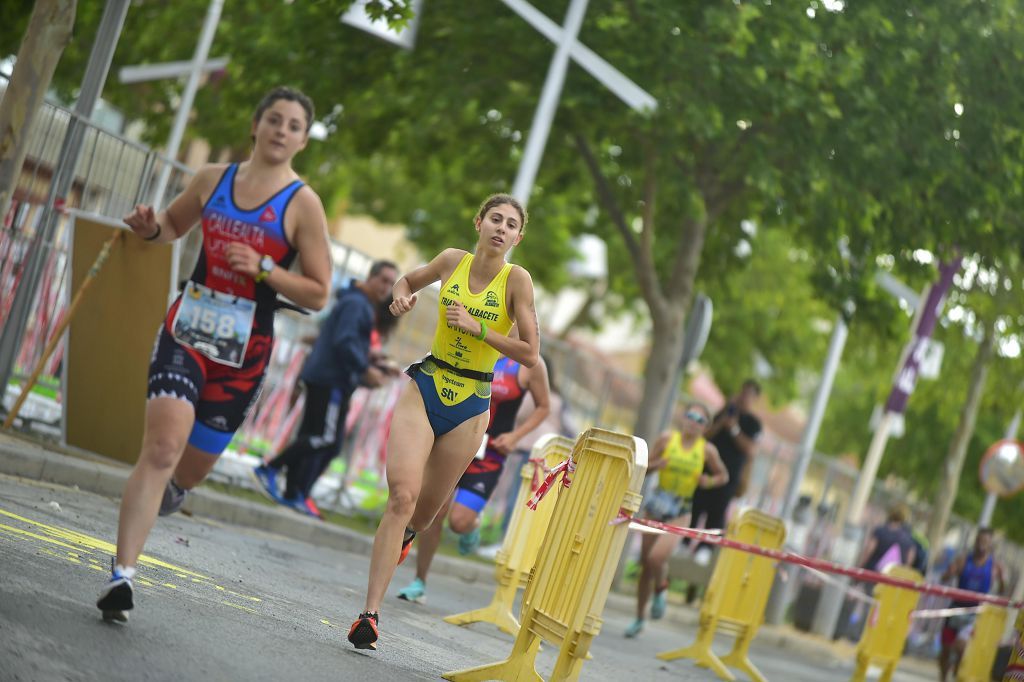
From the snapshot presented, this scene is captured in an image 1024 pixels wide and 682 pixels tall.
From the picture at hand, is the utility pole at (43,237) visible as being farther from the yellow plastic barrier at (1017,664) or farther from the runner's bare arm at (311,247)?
the yellow plastic barrier at (1017,664)

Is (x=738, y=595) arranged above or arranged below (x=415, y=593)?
above

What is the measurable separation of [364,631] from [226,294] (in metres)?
1.60

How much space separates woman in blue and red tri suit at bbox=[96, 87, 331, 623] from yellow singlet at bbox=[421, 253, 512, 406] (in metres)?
1.11

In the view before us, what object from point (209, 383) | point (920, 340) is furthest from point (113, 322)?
point (920, 340)

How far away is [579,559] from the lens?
7.40 meters

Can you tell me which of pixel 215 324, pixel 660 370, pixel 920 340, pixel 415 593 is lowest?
pixel 415 593

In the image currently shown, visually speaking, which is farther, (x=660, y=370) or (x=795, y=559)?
(x=660, y=370)

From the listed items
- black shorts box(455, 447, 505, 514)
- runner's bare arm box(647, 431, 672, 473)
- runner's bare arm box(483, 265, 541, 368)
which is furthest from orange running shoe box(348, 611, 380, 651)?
runner's bare arm box(647, 431, 672, 473)

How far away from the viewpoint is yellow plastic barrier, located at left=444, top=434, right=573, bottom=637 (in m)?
10.5

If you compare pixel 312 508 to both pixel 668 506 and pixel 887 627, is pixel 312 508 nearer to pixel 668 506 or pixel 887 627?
pixel 668 506

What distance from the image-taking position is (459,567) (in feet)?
51.0

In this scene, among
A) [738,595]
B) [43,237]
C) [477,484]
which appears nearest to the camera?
[477,484]

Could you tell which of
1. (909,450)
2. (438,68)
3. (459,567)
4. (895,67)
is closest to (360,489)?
(459,567)

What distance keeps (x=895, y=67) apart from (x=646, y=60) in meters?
2.59
